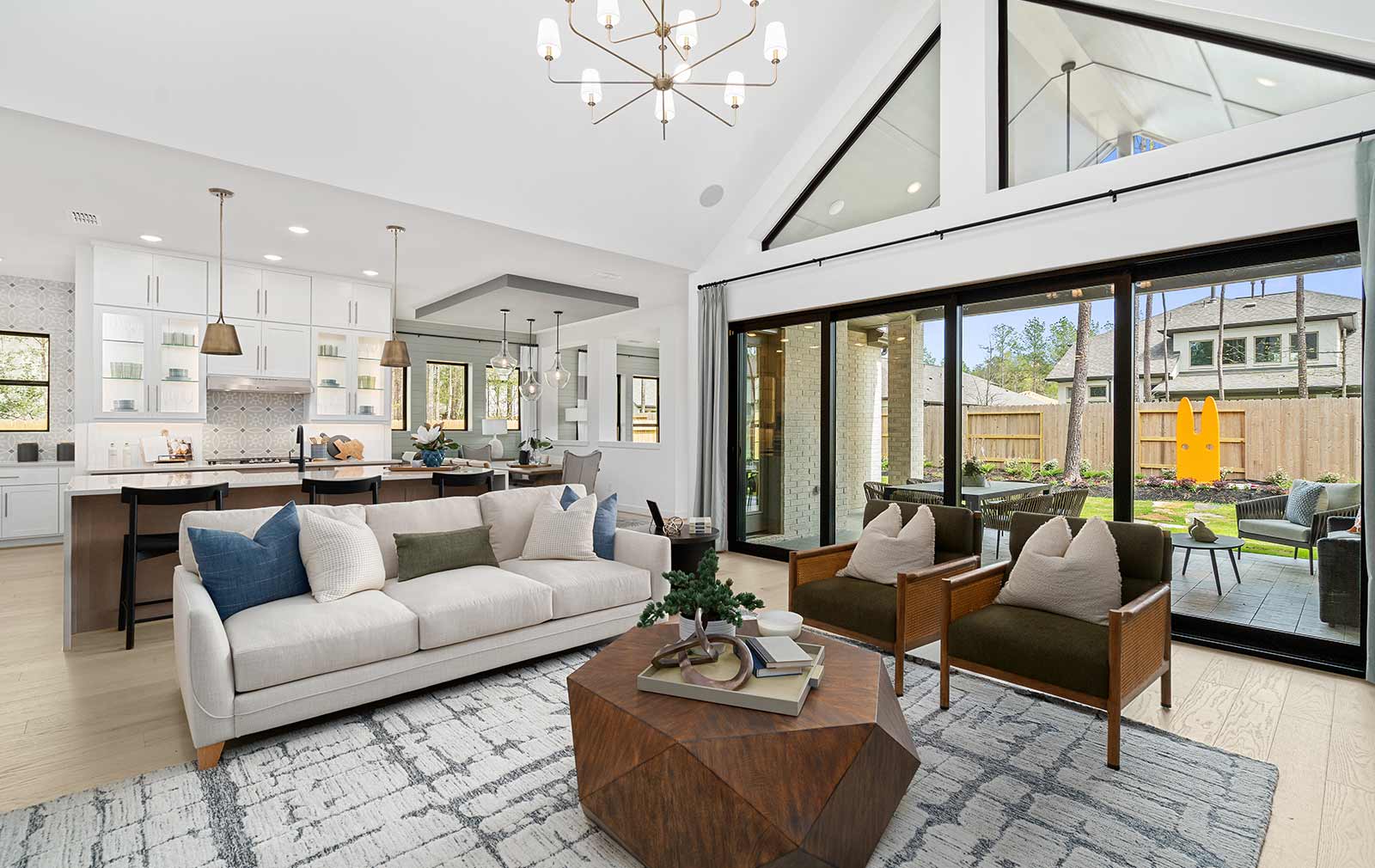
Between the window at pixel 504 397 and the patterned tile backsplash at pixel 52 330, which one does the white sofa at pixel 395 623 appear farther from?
the window at pixel 504 397

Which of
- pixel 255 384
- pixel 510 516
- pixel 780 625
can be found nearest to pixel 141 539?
Answer: pixel 510 516

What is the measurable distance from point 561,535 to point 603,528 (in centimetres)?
28

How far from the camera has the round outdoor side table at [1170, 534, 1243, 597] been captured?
12.5ft

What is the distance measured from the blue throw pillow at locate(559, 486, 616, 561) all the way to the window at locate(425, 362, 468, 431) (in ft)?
19.7

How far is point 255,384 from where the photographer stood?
6.72 meters

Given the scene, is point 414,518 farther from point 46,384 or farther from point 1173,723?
point 46,384

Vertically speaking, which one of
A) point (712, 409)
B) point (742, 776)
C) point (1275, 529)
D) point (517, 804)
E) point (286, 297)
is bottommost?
point (517, 804)

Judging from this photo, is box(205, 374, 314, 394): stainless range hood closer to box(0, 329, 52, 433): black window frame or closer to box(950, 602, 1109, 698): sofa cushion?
box(0, 329, 52, 433): black window frame

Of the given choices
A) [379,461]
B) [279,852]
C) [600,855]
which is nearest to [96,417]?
[379,461]

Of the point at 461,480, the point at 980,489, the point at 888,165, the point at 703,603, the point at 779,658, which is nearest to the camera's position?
the point at 779,658

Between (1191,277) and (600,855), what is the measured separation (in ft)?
13.9

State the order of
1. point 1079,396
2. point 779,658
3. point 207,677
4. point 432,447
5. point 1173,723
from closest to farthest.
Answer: point 779,658, point 207,677, point 1173,723, point 1079,396, point 432,447

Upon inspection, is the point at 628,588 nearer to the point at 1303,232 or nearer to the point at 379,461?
the point at 1303,232

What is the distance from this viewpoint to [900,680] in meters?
3.07
